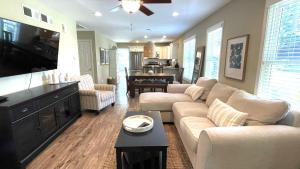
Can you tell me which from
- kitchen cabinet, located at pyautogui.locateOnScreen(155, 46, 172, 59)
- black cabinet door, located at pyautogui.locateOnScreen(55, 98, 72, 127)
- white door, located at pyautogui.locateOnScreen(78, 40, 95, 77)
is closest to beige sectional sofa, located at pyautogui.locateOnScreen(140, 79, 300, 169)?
black cabinet door, located at pyautogui.locateOnScreen(55, 98, 72, 127)

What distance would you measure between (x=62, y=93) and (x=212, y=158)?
2861 mm

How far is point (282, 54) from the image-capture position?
6.51ft

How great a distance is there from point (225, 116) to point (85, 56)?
6152 millimetres

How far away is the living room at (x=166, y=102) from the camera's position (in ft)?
4.93

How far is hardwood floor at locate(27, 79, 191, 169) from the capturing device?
2.13m

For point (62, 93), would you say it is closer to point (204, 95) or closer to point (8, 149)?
point (8, 149)

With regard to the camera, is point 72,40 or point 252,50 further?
point 72,40

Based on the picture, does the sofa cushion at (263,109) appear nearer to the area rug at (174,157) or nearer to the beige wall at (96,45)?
the area rug at (174,157)

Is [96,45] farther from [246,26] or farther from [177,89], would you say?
[246,26]

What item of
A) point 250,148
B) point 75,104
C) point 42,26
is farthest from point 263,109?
point 42,26

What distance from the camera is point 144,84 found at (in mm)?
5645

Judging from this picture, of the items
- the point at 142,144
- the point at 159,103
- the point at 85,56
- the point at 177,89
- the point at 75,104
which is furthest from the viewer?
the point at 85,56

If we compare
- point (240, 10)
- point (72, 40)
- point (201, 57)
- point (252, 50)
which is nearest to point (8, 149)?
point (72, 40)

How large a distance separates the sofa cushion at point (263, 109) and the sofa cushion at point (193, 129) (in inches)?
18.5
